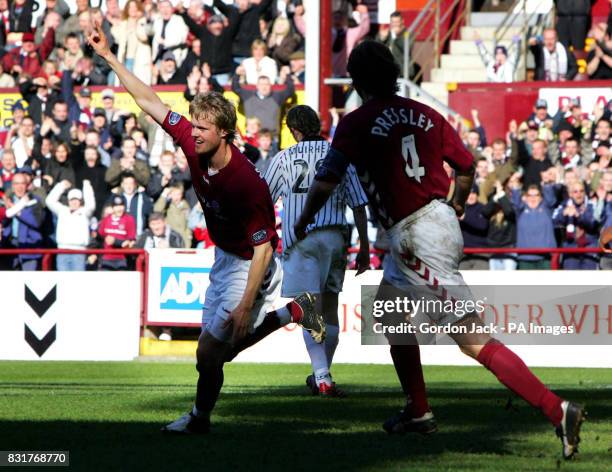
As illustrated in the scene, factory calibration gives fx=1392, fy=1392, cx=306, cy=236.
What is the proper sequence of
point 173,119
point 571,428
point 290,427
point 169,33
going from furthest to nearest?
point 169,33
point 290,427
point 173,119
point 571,428

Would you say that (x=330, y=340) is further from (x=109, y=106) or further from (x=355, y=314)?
(x=109, y=106)

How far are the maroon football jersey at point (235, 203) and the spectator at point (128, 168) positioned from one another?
12595 mm

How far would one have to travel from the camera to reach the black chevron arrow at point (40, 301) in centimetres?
1855

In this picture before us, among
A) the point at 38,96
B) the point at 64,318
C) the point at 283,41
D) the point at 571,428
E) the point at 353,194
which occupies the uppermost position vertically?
the point at 283,41

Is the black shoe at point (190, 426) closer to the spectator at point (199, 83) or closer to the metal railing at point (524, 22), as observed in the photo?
the spectator at point (199, 83)

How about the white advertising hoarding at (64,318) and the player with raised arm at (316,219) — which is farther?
the white advertising hoarding at (64,318)

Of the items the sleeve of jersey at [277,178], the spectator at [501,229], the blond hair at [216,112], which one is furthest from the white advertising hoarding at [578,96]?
the blond hair at [216,112]

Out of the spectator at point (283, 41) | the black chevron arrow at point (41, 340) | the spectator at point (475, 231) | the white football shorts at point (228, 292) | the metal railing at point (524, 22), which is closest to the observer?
the white football shorts at point (228, 292)

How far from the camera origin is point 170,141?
22.0 meters

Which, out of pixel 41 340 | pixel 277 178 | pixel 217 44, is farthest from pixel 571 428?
pixel 217 44

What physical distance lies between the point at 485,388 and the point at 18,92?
1404 centimetres

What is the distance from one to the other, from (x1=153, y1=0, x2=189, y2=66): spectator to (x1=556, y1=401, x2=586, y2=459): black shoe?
17227 millimetres

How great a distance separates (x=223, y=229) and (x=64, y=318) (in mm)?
10843

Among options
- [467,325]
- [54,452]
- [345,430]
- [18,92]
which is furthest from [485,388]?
[18,92]
